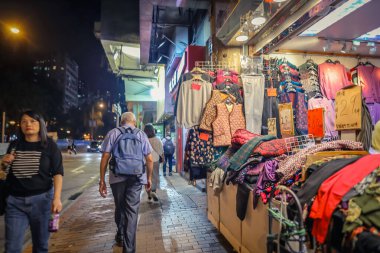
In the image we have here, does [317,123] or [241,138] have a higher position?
[317,123]

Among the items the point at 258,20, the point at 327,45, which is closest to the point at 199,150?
the point at 258,20

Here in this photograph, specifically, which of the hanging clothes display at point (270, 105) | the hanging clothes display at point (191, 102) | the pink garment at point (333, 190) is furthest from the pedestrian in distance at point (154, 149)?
the pink garment at point (333, 190)

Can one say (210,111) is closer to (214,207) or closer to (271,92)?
(271,92)

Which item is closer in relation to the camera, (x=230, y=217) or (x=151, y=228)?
(x=230, y=217)

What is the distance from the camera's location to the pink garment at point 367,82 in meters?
5.45

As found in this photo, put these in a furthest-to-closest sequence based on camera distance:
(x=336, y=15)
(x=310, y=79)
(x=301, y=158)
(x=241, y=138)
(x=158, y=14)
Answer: (x=158, y=14) < (x=310, y=79) < (x=336, y=15) < (x=241, y=138) < (x=301, y=158)

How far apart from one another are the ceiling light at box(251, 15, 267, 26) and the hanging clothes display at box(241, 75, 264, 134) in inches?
37.7

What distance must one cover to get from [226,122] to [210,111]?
1.14ft

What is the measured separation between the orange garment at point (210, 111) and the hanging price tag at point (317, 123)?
1.66 m

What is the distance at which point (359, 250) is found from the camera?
4.46 ft

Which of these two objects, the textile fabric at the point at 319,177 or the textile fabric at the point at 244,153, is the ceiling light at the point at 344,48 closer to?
the textile fabric at the point at 244,153

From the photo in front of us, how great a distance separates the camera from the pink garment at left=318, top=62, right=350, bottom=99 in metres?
5.24

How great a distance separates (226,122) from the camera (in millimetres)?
4504

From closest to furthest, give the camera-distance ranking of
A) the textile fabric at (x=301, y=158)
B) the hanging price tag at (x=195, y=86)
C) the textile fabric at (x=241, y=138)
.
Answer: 1. the textile fabric at (x=301, y=158)
2. the textile fabric at (x=241, y=138)
3. the hanging price tag at (x=195, y=86)
